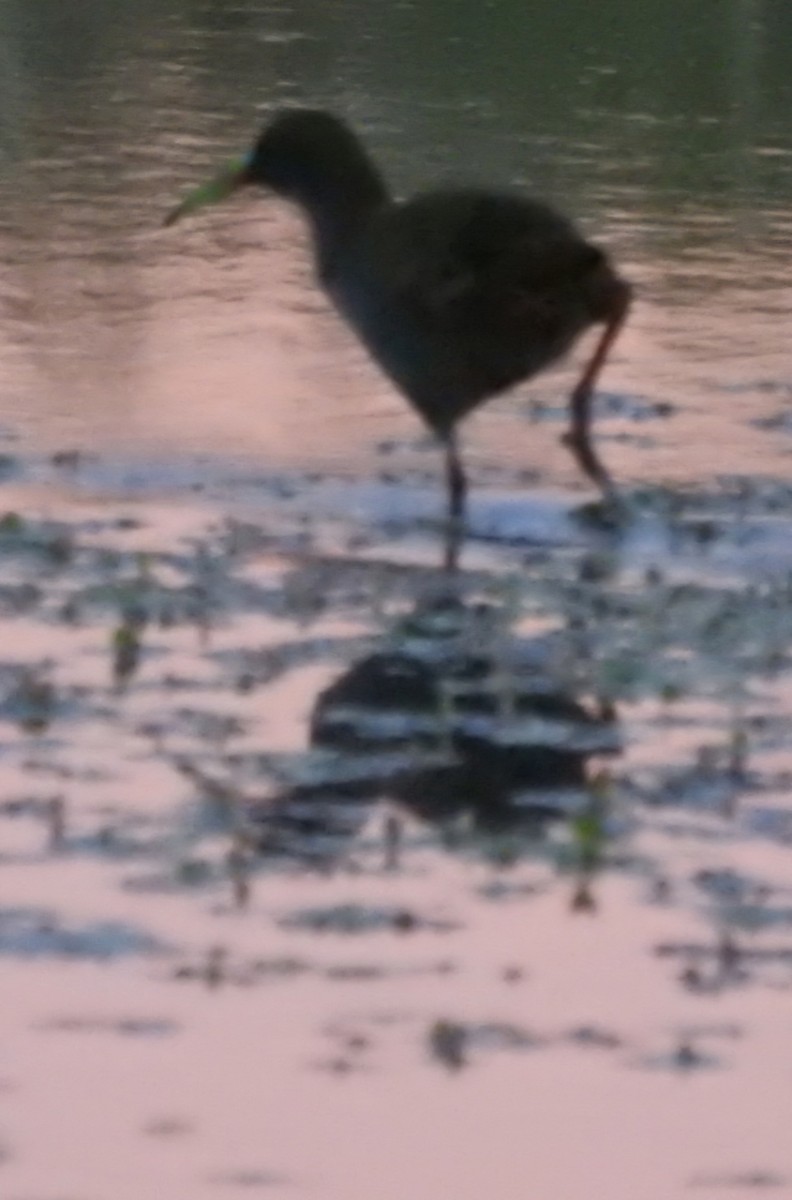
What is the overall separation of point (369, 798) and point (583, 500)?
2.76 meters

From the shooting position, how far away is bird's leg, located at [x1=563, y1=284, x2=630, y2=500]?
9836 millimetres

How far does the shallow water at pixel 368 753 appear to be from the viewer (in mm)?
5430

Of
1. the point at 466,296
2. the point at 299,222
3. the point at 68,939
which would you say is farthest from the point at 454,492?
the point at 299,222

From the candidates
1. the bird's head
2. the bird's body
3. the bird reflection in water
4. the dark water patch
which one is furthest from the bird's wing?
the dark water patch

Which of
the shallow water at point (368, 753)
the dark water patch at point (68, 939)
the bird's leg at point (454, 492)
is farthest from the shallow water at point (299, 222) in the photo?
the dark water patch at point (68, 939)

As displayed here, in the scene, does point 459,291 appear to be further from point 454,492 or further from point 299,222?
point 299,222

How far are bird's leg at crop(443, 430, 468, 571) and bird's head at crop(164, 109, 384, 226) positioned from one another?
826 millimetres

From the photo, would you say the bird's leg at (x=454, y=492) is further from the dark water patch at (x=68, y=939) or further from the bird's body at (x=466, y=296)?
→ the dark water patch at (x=68, y=939)

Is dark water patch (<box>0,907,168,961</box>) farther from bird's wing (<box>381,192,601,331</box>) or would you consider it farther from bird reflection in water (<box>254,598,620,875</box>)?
bird's wing (<box>381,192,601,331</box>)

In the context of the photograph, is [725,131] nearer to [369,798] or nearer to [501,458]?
[501,458]

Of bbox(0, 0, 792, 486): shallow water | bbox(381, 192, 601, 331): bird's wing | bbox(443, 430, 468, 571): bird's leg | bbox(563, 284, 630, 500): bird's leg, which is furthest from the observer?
bbox(0, 0, 792, 486): shallow water

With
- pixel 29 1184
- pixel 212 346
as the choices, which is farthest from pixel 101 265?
pixel 29 1184

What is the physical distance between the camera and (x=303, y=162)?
10.2m

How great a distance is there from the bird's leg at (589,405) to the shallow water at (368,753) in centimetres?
9
